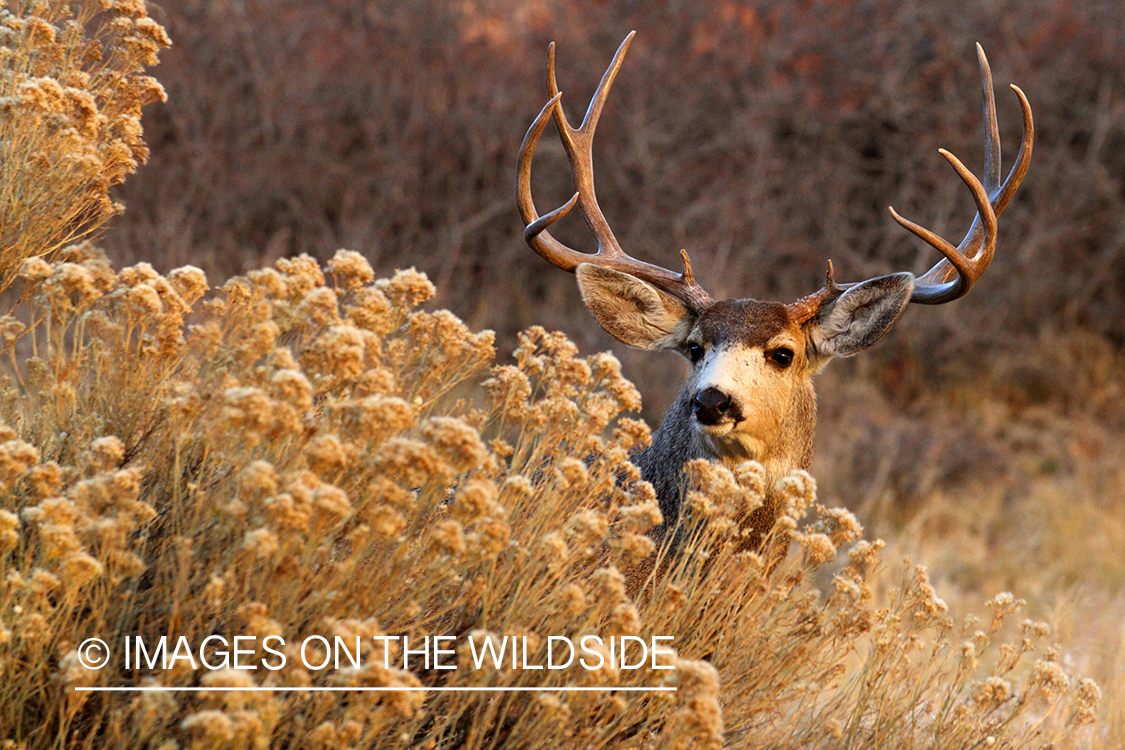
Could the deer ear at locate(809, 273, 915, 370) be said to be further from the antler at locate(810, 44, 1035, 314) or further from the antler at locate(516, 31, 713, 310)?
the antler at locate(516, 31, 713, 310)

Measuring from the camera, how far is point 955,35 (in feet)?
38.7

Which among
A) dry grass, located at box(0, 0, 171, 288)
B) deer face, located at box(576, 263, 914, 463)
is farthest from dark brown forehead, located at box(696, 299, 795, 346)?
dry grass, located at box(0, 0, 171, 288)

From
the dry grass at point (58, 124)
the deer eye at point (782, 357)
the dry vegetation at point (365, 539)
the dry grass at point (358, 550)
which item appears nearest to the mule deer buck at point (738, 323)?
the deer eye at point (782, 357)

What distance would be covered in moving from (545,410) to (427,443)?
2.26 feet

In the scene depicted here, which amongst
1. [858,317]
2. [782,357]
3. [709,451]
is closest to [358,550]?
[709,451]

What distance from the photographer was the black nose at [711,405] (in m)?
3.82

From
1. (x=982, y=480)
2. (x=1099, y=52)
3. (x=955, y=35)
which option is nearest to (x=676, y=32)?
(x=955, y=35)

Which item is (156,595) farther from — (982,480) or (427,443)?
(982,480)

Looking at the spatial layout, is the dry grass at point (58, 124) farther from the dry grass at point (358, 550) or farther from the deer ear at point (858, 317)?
the deer ear at point (858, 317)

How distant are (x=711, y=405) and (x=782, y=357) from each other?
1.71ft

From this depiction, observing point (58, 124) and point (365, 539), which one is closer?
point (365, 539)

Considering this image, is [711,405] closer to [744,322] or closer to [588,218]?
[744,322]

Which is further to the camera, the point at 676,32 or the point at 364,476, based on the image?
the point at 676,32

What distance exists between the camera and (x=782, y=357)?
4.20m
